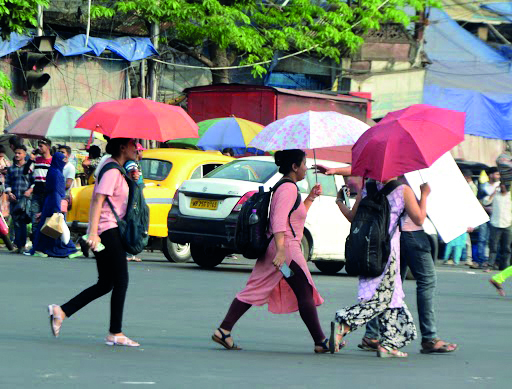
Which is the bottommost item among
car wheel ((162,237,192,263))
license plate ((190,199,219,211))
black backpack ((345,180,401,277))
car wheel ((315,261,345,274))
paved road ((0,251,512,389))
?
car wheel ((315,261,345,274))

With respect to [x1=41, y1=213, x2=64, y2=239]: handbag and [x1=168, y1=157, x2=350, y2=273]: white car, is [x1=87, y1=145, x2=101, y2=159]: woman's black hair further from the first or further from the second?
[x1=41, y1=213, x2=64, y2=239]: handbag

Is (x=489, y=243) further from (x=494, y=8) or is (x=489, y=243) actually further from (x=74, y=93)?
(x=494, y=8)

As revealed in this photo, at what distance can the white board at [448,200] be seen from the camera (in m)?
10.3

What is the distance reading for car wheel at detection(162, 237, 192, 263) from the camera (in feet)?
64.3

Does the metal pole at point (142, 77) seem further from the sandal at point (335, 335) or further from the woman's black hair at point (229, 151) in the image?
the sandal at point (335, 335)

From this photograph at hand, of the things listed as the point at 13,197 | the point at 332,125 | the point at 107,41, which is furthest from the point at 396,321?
the point at 107,41

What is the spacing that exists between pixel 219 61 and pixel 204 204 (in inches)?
652

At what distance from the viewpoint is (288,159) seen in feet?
31.3

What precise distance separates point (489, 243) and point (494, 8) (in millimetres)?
19600

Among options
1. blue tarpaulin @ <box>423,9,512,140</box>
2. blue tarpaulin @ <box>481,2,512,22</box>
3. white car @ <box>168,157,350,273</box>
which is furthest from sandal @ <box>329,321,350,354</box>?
blue tarpaulin @ <box>481,2,512,22</box>

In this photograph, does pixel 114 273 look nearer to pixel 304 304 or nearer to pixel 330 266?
pixel 304 304

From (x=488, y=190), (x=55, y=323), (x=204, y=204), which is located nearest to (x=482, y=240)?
(x=488, y=190)

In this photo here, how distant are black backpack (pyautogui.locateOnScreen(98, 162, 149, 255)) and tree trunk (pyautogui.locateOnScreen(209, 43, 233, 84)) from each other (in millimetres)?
24259

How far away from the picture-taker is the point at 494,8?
40.4 m
